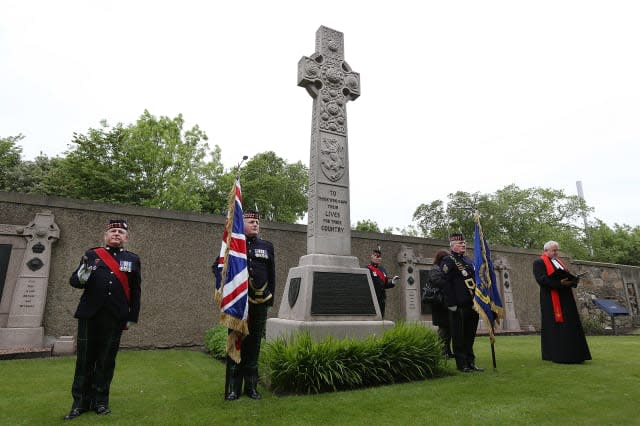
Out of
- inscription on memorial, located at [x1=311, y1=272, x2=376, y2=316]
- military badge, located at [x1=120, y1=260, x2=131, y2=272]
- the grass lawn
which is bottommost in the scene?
the grass lawn

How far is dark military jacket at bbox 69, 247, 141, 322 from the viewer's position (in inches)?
145

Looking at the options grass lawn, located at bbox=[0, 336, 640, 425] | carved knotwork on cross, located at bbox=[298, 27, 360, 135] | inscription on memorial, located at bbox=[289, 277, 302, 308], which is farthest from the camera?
carved knotwork on cross, located at bbox=[298, 27, 360, 135]

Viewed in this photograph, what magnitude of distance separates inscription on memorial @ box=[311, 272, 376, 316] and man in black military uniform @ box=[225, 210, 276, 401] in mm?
1184

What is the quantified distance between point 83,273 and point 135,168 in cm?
2209

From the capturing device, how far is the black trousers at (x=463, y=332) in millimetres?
5484

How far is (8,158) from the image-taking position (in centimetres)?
2619

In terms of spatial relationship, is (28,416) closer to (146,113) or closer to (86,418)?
(86,418)

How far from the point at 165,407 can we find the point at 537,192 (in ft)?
137

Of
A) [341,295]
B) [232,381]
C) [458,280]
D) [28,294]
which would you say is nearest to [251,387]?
[232,381]

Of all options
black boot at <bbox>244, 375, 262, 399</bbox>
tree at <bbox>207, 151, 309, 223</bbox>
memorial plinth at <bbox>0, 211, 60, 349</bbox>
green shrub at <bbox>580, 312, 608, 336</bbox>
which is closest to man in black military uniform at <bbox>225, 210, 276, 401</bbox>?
black boot at <bbox>244, 375, 262, 399</bbox>

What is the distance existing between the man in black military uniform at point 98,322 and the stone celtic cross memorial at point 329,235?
2311 mm

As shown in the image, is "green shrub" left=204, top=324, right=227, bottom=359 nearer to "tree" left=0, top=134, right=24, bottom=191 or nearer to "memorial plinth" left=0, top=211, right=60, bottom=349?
"memorial plinth" left=0, top=211, right=60, bottom=349

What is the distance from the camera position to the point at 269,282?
15.1 ft

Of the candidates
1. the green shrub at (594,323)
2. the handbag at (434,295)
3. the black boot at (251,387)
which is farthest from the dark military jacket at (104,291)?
the green shrub at (594,323)
